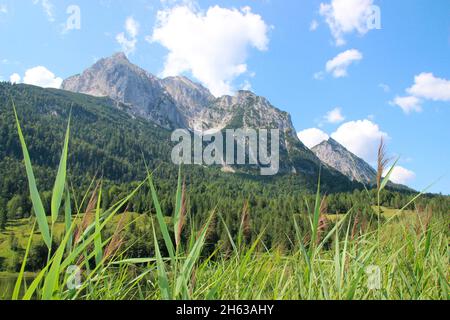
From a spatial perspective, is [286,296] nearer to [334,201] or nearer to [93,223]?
[93,223]

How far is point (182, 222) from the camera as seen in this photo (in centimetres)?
170

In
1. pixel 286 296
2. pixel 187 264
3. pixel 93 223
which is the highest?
pixel 93 223

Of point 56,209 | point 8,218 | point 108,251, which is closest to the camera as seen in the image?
point 56,209

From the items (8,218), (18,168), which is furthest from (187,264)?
(18,168)

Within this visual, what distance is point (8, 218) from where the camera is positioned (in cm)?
12169

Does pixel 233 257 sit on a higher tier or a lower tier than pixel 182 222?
lower

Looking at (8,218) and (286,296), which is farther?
(8,218)

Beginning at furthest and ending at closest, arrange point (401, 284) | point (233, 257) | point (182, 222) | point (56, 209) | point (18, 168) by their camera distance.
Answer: point (18, 168) → point (233, 257) → point (401, 284) → point (182, 222) → point (56, 209)

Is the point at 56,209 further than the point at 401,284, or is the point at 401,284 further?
the point at 401,284

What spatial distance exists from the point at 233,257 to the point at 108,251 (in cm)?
180

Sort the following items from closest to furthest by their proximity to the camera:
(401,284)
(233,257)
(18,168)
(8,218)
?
(401,284), (233,257), (8,218), (18,168)
